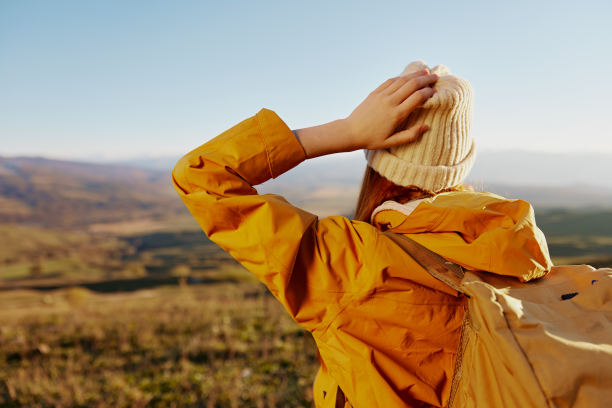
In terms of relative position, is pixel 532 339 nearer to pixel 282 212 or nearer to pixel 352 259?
pixel 352 259

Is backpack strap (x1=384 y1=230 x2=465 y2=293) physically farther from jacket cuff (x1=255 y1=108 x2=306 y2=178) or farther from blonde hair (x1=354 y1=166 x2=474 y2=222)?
jacket cuff (x1=255 y1=108 x2=306 y2=178)

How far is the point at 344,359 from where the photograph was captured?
1357mm

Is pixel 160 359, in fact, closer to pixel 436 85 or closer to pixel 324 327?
pixel 324 327

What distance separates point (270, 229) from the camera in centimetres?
126

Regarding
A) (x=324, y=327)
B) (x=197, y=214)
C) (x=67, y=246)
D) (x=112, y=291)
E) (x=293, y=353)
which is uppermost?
(x=197, y=214)

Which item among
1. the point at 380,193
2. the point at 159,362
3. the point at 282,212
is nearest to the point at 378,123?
the point at 380,193

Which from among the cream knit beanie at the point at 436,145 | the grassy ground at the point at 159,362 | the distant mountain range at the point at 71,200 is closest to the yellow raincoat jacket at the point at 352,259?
the cream knit beanie at the point at 436,145

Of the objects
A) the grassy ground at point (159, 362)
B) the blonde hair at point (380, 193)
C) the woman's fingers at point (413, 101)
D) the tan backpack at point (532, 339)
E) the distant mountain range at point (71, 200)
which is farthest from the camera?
the distant mountain range at point (71, 200)

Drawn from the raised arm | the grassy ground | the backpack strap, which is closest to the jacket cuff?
the raised arm

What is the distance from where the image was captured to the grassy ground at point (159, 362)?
4.09 meters

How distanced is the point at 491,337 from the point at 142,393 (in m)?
4.33

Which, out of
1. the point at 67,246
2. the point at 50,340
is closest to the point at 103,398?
the point at 50,340

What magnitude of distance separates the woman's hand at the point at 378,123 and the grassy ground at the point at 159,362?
3388mm

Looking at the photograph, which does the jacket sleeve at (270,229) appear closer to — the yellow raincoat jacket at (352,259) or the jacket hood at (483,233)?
the yellow raincoat jacket at (352,259)
